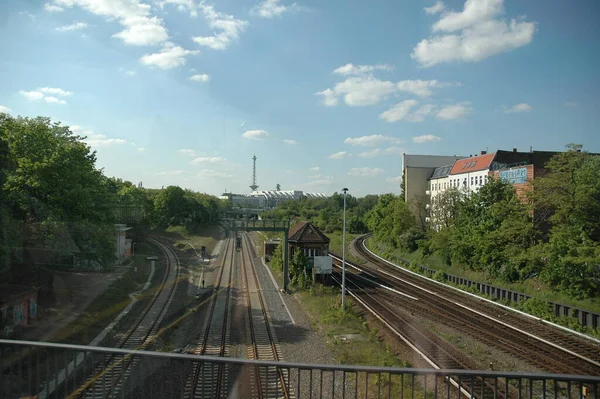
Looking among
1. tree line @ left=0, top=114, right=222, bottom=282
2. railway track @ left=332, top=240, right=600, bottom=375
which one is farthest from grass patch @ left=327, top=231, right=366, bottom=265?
tree line @ left=0, top=114, right=222, bottom=282

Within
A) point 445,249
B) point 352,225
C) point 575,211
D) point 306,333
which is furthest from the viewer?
point 352,225

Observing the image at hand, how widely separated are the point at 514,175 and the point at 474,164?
952 centimetres

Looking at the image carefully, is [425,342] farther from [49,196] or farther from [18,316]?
[49,196]

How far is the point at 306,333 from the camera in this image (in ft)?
46.0

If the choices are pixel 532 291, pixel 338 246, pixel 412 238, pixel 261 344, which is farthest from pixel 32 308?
pixel 338 246

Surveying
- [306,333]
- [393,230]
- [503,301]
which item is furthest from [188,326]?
[393,230]

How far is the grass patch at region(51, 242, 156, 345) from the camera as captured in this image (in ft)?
40.1

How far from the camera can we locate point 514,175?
2702cm

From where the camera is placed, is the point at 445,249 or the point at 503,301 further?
the point at 445,249

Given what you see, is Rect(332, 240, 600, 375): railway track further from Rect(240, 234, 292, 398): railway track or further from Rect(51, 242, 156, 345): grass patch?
Rect(51, 242, 156, 345): grass patch

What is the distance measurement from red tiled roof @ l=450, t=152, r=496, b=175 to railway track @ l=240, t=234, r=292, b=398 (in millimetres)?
20707

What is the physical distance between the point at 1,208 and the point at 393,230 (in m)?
30.1

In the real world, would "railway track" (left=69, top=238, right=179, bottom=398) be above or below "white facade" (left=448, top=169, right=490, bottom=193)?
below

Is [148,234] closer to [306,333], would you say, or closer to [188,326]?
[188,326]
